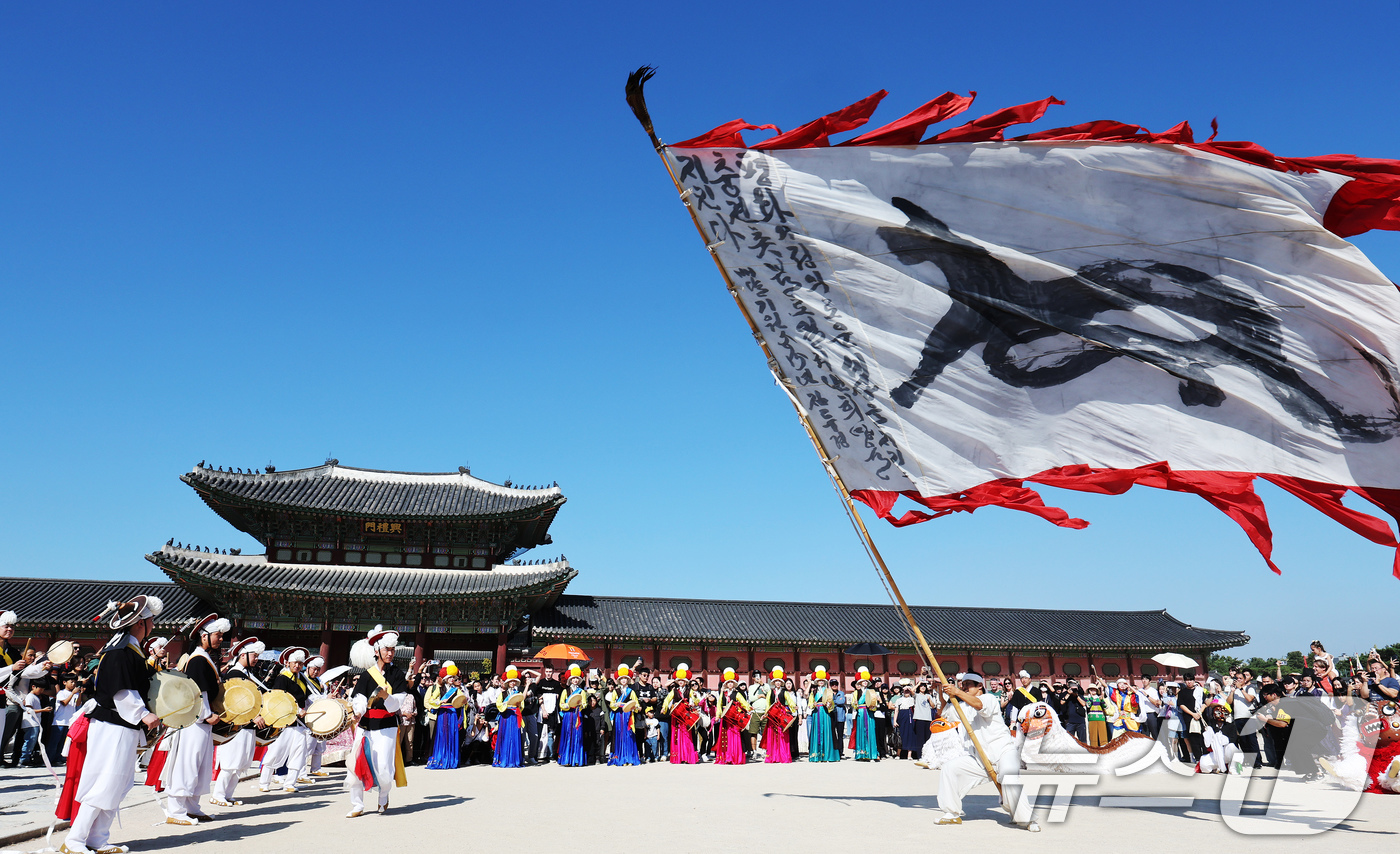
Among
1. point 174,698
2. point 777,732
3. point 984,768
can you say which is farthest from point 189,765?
point 777,732

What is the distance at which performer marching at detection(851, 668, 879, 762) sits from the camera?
20.0 metres

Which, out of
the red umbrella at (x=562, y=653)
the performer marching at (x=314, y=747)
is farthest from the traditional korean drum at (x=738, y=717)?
the red umbrella at (x=562, y=653)

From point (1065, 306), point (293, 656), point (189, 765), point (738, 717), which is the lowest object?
point (738, 717)

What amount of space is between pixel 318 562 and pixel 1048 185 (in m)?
29.4

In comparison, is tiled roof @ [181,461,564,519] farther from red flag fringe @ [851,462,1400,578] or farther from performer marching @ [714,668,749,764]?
red flag fringe @ [851,462,1400,578]

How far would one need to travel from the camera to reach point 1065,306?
824 centimetres

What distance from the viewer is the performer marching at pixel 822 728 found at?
19.5m

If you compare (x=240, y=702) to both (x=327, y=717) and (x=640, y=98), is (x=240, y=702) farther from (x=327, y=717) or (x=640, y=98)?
(x=640, y=98)

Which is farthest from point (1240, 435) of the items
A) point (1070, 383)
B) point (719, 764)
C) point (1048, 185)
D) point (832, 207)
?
point (719, 764)

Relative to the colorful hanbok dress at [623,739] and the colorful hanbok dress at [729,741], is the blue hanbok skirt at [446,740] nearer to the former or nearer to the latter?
the colorful hanbok dress at [623,739]

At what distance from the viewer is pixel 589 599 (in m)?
34.8

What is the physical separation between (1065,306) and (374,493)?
2958cm

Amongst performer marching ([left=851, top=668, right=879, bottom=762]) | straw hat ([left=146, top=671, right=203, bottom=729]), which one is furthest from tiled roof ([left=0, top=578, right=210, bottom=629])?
straw hat ([left=146, top=671, right=203, bottom=729])

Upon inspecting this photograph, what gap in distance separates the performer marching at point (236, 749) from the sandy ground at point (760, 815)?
33 centimetres
